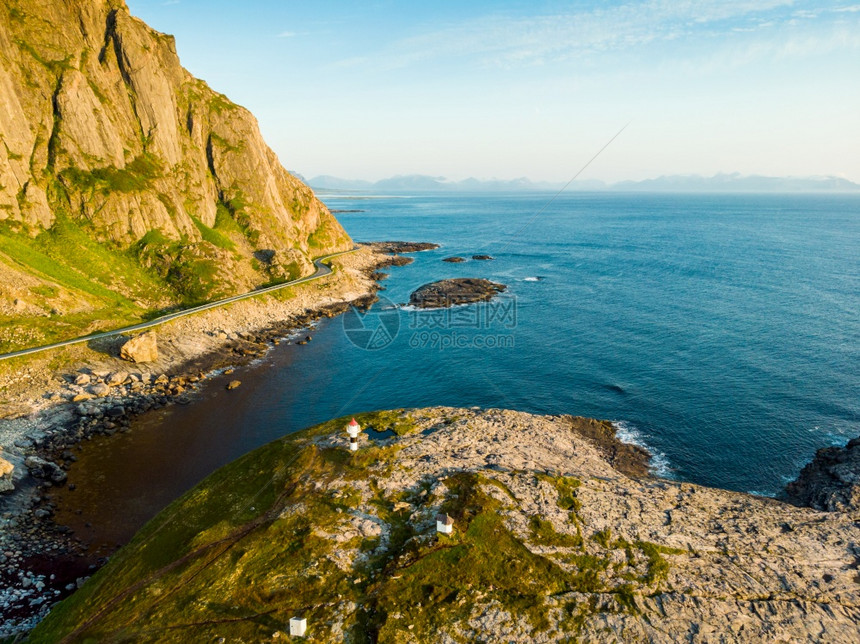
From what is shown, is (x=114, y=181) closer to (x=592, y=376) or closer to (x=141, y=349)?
(x=141, y=349)

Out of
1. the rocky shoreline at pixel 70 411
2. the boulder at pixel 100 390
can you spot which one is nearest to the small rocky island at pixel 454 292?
the rocky shoreline at pixel 70 411

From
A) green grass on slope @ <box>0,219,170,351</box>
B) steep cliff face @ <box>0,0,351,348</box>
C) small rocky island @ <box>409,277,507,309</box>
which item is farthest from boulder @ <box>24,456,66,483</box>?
small rocky island @ <box>409,277,507,309</box>

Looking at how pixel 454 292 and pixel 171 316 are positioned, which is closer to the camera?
pixel 171 316

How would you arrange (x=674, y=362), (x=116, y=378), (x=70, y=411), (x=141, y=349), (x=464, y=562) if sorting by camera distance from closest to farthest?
(x=464, y=562), (x=70, y=411), (x=116, y=378), (x=141, y=349), (x=674, y=362)

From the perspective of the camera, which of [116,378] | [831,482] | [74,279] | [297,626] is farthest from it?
[74,279]

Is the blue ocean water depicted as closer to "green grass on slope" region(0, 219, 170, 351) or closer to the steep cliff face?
"green grass on slope" region(0, 219, 170, 351)

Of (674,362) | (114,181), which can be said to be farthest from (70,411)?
(674,362)

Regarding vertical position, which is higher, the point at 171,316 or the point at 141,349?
the point at 171,316

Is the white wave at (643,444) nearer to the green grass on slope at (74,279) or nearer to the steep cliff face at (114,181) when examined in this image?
the green grass on slope at (74,279)
